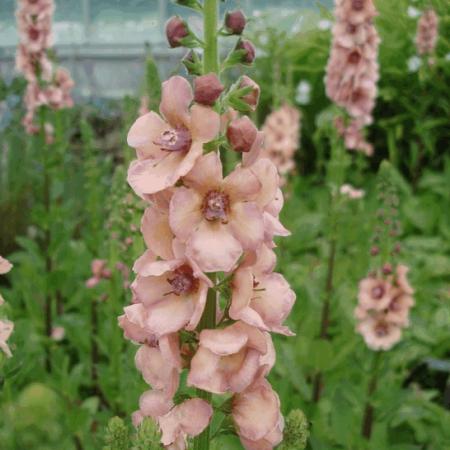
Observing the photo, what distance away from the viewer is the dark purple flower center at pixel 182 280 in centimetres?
124

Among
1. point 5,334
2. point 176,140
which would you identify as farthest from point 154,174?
point 5,334

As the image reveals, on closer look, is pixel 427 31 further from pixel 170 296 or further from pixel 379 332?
pixel 170 296

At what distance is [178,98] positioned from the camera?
1.22 metres

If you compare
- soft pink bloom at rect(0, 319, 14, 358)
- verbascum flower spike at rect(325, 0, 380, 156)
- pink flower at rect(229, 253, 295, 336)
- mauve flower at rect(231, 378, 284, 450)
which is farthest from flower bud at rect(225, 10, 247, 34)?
verbascum flower spike at rect(325, 0, 380, 156)

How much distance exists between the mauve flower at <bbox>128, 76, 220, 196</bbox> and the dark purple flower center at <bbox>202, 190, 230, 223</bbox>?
7cm

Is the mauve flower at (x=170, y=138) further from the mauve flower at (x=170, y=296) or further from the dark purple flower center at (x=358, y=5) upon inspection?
the dark purple flower center at (x=358, y=5)

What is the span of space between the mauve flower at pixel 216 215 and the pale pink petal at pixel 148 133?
9cm

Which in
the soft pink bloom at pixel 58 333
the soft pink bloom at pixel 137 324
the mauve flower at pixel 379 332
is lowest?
the soft pink bloom at pixel 58 333

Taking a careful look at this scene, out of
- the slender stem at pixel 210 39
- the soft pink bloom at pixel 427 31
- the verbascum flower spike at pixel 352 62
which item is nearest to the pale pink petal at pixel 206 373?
the slender stem at pixel 210 39

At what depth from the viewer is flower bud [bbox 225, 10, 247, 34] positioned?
125 cm

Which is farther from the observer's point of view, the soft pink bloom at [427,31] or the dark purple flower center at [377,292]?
the soft pink bloom at [427,31]

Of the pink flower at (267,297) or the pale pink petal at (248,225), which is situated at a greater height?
the pale pink petal at (248,225)

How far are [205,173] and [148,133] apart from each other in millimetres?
138

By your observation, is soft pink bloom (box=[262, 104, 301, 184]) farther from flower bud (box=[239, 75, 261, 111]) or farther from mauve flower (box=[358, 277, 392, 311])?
flower bud (box=[239, 75, 261, 111])
